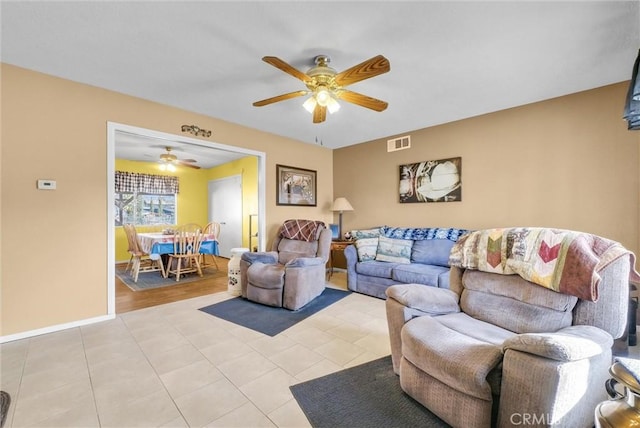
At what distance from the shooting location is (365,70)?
1.98m

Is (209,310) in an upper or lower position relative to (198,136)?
lower

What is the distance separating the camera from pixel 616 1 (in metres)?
1.68

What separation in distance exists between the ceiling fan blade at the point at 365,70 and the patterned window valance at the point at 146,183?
238 inches

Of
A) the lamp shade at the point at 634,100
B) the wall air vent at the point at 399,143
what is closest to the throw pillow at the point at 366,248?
the wall air vent at the point at 399,143

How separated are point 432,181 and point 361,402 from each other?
334 centimetres

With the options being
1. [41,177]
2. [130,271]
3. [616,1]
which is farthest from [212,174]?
[616,1]

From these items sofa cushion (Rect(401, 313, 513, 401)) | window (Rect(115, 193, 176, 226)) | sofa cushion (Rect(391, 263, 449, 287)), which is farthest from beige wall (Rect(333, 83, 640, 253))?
window (Rect(115, 193, 176, 226))

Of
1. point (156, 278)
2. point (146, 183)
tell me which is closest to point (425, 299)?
point (156, 278)

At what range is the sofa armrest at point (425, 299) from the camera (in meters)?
1.73

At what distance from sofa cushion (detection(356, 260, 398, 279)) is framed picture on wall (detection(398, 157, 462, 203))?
1279 mm

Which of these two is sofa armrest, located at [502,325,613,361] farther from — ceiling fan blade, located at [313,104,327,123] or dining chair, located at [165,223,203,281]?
dining chair, located at [165,223,203,281]

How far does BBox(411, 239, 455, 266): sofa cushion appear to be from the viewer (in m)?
3.52

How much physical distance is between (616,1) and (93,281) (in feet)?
15.9

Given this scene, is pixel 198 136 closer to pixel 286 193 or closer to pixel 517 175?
pixel 286 193
